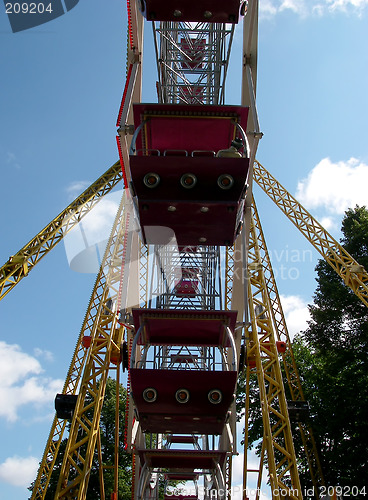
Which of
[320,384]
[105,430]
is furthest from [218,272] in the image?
[105,430]

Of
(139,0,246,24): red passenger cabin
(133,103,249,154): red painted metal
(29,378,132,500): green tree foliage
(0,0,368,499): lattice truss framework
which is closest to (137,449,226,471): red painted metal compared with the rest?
(0,0,368,499): lattice truss framework

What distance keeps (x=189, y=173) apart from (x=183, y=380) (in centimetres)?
333

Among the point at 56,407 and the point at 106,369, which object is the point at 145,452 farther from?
the point at 56,407

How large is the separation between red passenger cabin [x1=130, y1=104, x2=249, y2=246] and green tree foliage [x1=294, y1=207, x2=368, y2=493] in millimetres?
10997

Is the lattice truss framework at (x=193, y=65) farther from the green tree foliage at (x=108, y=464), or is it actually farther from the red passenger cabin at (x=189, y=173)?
the green tree foliage at (x=108, y=464)

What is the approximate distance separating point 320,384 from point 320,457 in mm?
3902

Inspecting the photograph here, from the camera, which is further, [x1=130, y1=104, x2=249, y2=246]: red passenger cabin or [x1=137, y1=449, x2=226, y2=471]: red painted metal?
[x1=137, y1=449, x2=226, y2=471]: red painted metal

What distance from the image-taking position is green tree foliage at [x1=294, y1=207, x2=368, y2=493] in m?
Result: 15.8

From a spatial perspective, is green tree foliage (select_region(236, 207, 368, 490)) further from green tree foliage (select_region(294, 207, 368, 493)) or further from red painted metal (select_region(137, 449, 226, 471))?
red painted metal (select_region(137, 449, 226, 471))

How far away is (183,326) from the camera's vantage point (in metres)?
8.72

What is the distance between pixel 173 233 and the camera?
26.5ft

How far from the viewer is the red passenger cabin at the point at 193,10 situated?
8.37 meters

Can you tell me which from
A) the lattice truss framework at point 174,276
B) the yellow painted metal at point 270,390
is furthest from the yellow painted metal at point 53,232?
the yellow painted metal at point 270,390

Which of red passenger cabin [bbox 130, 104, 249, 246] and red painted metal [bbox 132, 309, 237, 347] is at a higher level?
red passenger cabin [bbox 130, 104, 249, 246]
